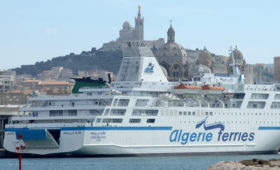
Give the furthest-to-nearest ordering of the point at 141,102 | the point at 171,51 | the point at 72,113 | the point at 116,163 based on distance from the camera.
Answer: the point at 171,51, the point at 141,102, the point at 72,113, the point at 116,163

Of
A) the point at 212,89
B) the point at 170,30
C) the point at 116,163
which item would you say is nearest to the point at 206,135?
the point at 212,89

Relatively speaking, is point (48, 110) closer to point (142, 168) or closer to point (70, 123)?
point (70, 123)

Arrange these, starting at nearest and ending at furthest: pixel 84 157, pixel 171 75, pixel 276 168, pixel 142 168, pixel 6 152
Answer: pixel 276 168
pixel 142 168
pixel 84 157
pixel 6 152
pixel 171 75

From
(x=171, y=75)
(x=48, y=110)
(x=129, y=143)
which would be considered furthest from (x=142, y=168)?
(x=171, y=75)

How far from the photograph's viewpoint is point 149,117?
53500 mm

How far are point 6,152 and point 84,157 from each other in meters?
7.64

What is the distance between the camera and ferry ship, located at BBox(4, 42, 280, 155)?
169 ft

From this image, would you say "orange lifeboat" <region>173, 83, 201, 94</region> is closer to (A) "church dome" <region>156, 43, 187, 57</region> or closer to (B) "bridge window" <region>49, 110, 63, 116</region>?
(B) "bridge window" <region>49, 110, 63, 116</region>

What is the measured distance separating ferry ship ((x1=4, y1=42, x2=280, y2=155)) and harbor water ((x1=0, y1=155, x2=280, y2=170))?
873 mm

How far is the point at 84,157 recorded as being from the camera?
5172cm

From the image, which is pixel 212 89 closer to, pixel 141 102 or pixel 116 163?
pixel 141 102

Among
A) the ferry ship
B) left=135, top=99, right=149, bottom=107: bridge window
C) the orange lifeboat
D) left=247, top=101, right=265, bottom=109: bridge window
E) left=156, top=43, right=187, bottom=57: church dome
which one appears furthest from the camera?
left=156, top=43, right=187, bottom=57: church dome

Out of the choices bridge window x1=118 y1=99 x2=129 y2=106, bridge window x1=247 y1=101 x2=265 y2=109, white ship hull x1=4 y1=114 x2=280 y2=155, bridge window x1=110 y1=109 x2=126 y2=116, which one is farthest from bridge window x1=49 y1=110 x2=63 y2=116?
bridge window x1=247 y1=101 x2=265 y2=109

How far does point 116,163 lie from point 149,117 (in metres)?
5.91
